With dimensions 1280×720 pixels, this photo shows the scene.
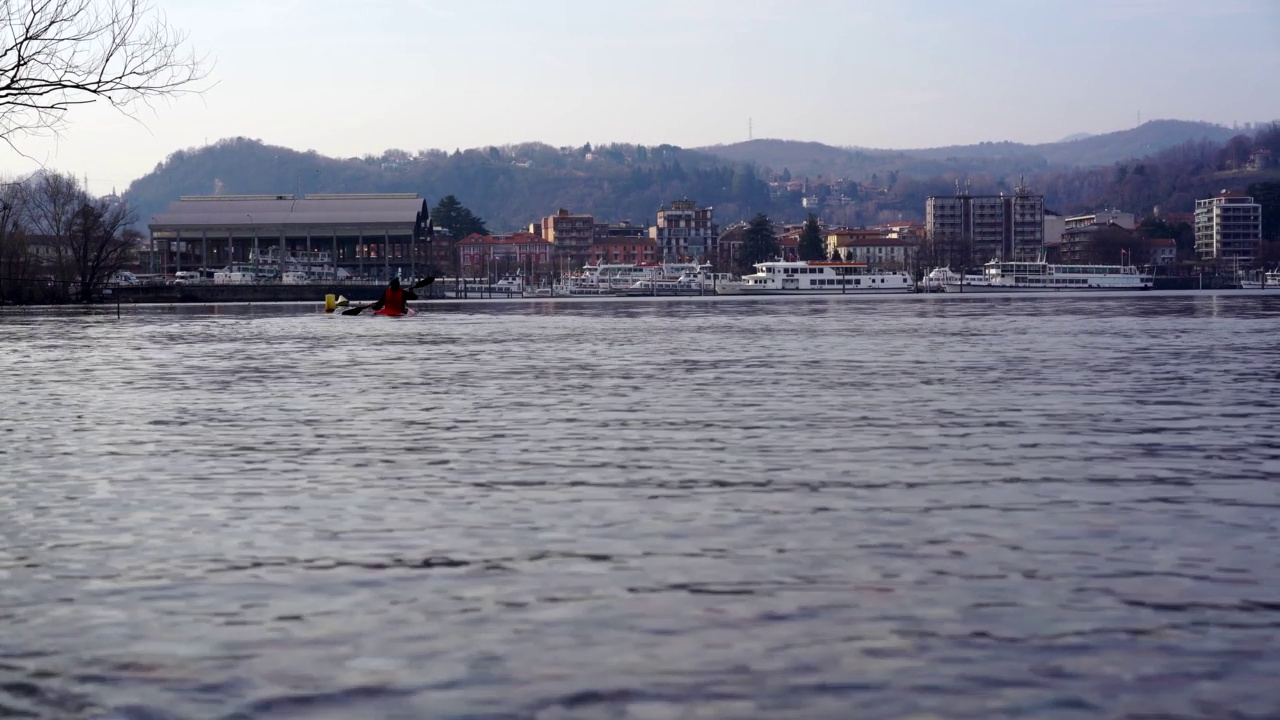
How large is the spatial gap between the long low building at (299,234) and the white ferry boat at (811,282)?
119 ft

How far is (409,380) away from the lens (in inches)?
945

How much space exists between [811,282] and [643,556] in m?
159

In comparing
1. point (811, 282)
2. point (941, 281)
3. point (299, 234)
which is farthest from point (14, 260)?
point (941, 281)

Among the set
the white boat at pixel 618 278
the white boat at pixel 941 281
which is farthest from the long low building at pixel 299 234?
the white boat at pixel 941 281

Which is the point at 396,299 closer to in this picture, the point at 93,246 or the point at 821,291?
the point at 93,246

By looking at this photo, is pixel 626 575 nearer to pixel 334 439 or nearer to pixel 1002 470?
pixel 1002 470

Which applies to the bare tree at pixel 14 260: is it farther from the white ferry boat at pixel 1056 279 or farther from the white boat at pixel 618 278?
the white ferry boat at pixel 1056 279

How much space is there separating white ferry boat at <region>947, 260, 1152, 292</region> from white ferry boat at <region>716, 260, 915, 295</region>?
7.45 meters

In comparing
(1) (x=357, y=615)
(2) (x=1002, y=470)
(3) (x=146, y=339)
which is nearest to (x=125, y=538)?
(1) (x=357, y=615)

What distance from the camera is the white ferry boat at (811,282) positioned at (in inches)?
6471

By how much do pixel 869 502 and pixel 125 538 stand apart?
196 inches

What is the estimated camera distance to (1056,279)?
170250mm

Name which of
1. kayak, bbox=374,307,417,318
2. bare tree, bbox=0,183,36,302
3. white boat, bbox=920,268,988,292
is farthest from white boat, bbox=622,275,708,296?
kayak, bbox=374,307,417,318

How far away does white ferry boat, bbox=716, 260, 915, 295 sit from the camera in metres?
164
